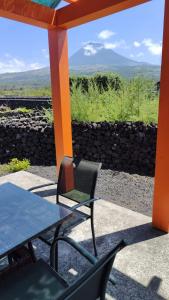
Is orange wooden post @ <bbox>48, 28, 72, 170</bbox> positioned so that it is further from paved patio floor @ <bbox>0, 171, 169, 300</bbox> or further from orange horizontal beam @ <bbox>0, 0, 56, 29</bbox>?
paved patio floor @ <bbox>0, 171, 169, 300</bbox>

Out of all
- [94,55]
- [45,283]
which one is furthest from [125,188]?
[94,55]

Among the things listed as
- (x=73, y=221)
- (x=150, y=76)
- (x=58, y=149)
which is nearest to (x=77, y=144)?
(x=58, y=149)

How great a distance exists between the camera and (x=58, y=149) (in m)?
3.39

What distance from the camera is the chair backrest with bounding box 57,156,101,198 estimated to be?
2035 mm

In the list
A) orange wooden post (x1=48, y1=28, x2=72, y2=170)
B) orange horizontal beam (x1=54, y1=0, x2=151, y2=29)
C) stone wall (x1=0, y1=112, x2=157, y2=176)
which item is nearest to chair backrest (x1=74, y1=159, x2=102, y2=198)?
orange wooden post (x1=48, y1=28, x2=72, y2=170)

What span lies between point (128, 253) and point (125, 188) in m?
1.48

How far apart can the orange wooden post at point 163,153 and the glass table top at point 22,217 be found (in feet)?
3.65

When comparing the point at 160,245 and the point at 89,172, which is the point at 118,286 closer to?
the point at 160,245

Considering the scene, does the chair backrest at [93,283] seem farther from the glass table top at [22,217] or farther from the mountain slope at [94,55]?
the mountain slope at [94,55]

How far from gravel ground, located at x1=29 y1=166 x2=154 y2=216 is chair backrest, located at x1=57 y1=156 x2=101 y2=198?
3.37ft

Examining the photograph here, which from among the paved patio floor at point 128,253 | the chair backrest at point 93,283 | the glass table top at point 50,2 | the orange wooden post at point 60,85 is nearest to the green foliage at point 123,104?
the orange wooden post at point 60,85

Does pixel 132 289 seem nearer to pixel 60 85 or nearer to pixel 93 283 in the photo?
pixel 93 283

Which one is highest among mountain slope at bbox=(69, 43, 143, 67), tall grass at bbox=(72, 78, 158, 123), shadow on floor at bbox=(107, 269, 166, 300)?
mountain slope at bbox=(69, 43, 143, 67)

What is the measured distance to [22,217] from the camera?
1553 millimetres
